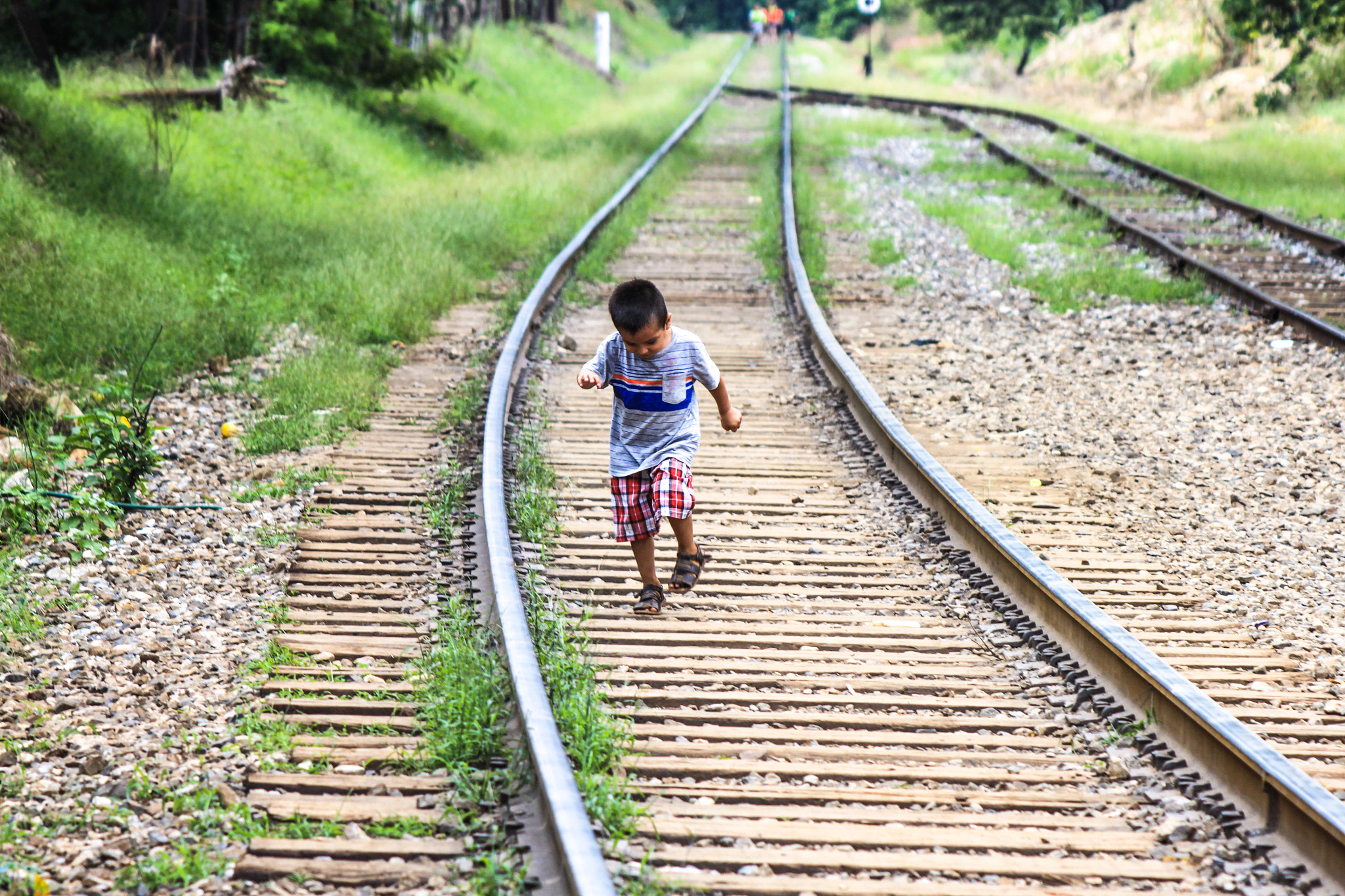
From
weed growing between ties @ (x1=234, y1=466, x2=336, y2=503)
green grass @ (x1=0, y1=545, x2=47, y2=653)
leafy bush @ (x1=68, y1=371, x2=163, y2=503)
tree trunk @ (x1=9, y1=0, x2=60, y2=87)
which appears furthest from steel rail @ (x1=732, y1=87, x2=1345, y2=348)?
tree trunk @ (x1=9, y1=0, x2=60, y2=87)

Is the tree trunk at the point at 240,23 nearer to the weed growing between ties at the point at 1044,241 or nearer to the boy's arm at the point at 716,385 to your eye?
the weed growing between ties at the point at 1044,241

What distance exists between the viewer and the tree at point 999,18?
4116 cm

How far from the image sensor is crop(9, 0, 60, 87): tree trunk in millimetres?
11094

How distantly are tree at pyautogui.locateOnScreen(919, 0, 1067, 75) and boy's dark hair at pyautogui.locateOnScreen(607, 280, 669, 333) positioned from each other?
41.0 metres

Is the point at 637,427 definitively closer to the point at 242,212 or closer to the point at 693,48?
the point at 242,212

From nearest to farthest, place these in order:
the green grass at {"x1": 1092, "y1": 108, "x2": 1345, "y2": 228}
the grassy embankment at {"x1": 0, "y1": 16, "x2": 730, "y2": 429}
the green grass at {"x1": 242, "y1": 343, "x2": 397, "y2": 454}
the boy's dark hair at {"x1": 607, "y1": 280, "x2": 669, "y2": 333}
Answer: the boy's dark hair at {"x1": 607, "y1": 280, "x2": 669, "y2": 333} → the green grass at {"x1": 242, "y1": 343, "x2": 397, "y2": 454} → the grassy embankment at {"x1": 0, "y1": 16, "x2": 730, "y2": 429} → the green grass at {"x1": 1092, "y1": 108, "x2": 1345, "y2": 228}

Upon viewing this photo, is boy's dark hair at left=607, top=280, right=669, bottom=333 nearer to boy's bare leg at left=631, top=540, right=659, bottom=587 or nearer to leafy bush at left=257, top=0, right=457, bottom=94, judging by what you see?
boy's bare leg at left=631, top=540, right=659, bottom=587

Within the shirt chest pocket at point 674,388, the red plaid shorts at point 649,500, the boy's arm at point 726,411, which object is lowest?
the red plaid shorts at point 649,500

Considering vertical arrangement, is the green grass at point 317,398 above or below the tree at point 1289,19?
below

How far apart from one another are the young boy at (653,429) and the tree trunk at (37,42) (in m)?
9.67

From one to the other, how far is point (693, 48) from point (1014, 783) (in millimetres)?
60844

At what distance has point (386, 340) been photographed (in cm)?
824

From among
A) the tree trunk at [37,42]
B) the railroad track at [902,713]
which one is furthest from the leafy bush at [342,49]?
the railroad track at [902,713]

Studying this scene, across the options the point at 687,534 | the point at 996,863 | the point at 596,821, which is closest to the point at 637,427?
the point at 687,534
